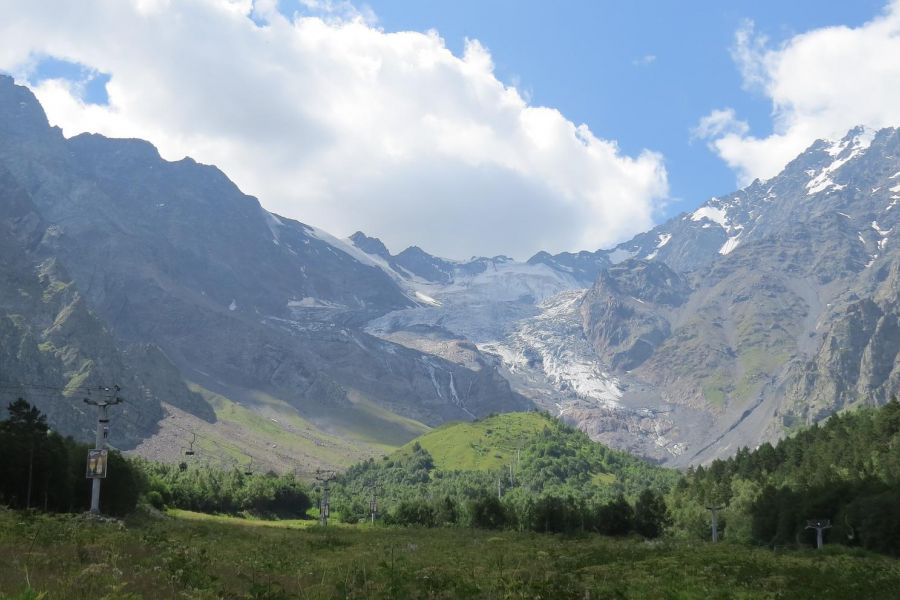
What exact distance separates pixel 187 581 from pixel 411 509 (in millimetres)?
156542

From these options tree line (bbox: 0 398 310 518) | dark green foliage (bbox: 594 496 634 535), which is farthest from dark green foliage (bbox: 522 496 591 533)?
tree line (bbox: 0 398 310 518)

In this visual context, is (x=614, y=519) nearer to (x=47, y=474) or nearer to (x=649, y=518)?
(x=649, y=518)

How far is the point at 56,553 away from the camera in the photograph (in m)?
28.1

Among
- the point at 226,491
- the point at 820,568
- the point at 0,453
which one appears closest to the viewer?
the point at 820,568

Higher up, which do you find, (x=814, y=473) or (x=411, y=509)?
(x=814, y=473)

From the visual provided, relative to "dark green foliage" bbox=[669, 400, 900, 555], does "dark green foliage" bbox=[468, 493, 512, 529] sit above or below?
below

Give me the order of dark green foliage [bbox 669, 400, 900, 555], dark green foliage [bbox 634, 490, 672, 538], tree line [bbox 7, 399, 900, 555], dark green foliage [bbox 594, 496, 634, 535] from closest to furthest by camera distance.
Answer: tree line [bbox 7, 399, 900, 555] < dark green foliage [bbox 669, 400, 900, 555] < dark green foliage [bbox 594, 496, 634, 535] < dark green foliage [bbox 634, 490, 672, 538]

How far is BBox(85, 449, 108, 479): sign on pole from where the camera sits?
70.7 m

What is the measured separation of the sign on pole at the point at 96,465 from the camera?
70688mm

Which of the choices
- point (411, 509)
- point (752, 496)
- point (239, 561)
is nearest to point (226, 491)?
point (411, 509)

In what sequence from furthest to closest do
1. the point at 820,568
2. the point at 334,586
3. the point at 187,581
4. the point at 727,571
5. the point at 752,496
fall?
the point at 752,496 → the point at 820,568 → the point at 727,571 → the point at 334,586 → the point at 187,581

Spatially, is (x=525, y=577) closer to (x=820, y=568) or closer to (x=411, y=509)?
(x=820, y=568)

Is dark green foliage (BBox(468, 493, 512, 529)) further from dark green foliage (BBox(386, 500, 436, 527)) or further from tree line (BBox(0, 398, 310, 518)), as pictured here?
tree line (BBox(0, 398, 310, 518))

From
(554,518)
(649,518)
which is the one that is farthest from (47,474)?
(649,518)
